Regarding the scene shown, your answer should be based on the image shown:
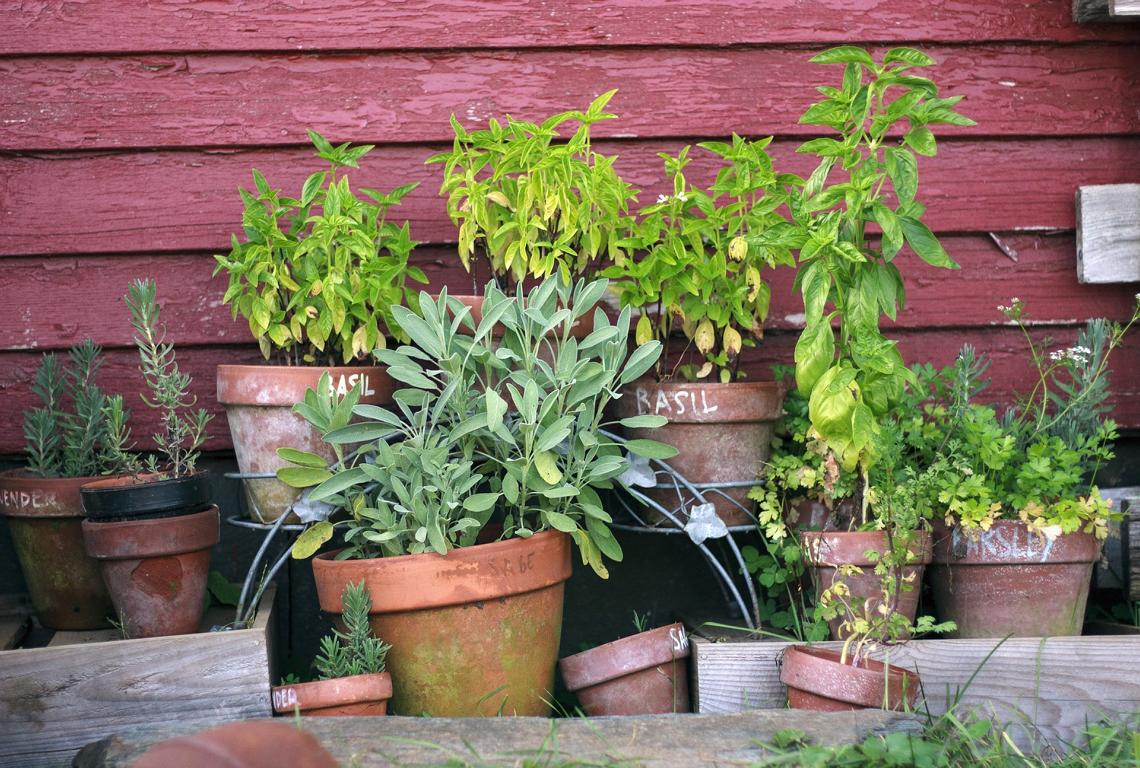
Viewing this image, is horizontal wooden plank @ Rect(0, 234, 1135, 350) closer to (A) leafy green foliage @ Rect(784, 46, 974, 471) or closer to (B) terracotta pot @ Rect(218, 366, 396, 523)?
(B) terracotta pot @ Rect(218, 366, 396, 523)

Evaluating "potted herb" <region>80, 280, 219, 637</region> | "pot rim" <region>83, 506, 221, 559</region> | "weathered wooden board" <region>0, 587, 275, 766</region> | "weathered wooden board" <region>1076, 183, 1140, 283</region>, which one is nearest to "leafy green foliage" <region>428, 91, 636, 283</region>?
"potted herb" <region>80, 280, 219, 637</region>

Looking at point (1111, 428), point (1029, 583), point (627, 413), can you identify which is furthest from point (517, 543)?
point (1111, 428)

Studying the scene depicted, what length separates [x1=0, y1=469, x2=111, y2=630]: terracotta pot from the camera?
237 cm

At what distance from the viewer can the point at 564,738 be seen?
1.86 meters

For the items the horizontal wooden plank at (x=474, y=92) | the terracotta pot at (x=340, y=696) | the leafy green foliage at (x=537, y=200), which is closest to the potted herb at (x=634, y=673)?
the terracotta pot at (x=340, y=696)

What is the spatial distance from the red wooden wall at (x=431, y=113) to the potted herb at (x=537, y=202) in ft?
1.22

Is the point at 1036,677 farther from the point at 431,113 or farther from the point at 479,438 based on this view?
the point at 431,113

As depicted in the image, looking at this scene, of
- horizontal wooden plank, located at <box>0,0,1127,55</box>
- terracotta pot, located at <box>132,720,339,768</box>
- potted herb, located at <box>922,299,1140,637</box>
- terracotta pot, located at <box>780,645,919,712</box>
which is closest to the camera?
terracotta pot, located at <box>132,720,339,768</box>

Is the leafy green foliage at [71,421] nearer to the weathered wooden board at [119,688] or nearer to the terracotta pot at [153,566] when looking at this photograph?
the terracotta pot at [153,566]

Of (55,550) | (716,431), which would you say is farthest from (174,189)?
(716,431)

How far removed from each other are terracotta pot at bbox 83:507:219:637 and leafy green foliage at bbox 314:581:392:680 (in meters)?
0.38

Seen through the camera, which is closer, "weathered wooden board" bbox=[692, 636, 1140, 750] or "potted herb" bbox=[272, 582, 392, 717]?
"potted herb" bbox=[272, 582, 392, 717]

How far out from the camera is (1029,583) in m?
2.26

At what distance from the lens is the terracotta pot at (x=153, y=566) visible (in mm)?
2156
